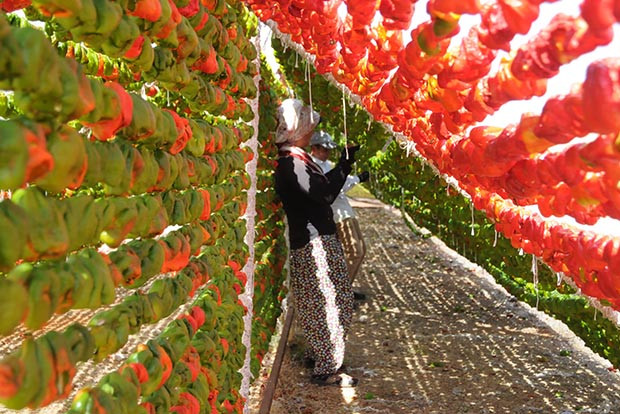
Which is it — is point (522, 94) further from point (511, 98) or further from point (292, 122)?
point (292, 122)

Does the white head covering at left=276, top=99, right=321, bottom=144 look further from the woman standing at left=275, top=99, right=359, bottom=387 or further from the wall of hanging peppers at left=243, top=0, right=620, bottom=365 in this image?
the wall of hanging peppers at left=243, top=0, right=620, bottom=365

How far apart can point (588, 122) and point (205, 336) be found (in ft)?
4.64

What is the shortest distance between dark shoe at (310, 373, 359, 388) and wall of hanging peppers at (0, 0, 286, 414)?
2256mm

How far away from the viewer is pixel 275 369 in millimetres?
4566

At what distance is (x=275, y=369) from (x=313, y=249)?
2.94 feet

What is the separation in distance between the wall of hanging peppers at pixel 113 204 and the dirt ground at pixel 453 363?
7.32 ft

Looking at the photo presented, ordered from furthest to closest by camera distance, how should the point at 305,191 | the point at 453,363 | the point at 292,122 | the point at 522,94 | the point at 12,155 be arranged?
the point at 453,363 → the point at 292,122 → the point at 305,191 → the point at 522,94 → the point at 12,155

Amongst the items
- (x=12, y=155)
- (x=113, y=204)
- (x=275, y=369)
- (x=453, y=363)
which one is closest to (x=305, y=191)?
(x=275, y=369)

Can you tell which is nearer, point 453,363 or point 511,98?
point 511,98

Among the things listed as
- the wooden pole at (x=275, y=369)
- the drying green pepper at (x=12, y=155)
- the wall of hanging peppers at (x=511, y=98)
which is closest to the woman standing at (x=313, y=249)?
the wooden pole at (x=275, y=369)

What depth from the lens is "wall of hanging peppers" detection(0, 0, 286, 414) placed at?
824mm

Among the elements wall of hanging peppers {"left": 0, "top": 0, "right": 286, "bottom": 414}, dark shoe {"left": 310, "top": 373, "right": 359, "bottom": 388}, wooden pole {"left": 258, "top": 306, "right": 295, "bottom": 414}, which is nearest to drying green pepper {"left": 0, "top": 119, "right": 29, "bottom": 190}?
wall of hanging peppers {"left": 0, "top": 0, "right": 286, "bottom": 414}

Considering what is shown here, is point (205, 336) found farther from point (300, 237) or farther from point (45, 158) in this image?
point (300, 237)

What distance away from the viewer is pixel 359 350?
5.51m
